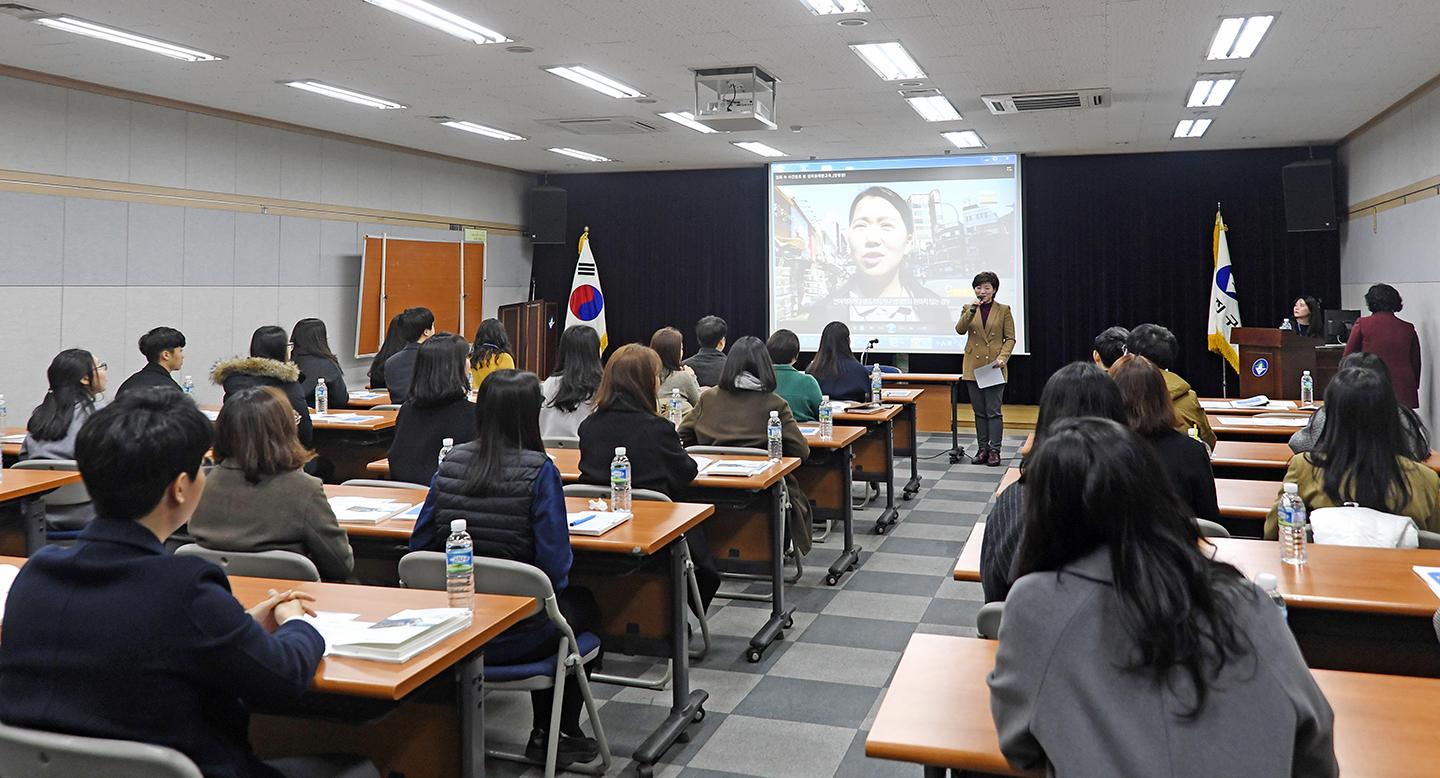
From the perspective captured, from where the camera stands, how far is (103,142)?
6.84 metres

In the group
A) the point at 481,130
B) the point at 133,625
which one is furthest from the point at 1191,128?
the point at 133,625

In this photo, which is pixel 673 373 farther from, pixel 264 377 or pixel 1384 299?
pixel 1384 299

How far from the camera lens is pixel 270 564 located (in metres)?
2.60

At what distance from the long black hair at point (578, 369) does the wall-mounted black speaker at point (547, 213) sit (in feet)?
23.3

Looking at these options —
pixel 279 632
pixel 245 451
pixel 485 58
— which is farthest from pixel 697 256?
pixel 279 632

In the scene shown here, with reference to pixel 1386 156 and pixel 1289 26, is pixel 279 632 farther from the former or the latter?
pixel 1386 156

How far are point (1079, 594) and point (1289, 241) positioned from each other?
399 inches

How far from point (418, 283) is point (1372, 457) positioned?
8.60 m

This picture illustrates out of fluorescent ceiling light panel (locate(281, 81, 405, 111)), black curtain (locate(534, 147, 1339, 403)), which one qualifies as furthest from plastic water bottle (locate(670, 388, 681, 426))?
black curtain (locate(534, 147, 1339, 403))

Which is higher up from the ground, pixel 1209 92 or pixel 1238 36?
pixel 1209 92

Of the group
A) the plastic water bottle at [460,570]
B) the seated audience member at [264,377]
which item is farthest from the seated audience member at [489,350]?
the plastic water bottle at [460,570]

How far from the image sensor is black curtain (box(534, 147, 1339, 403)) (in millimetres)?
9938

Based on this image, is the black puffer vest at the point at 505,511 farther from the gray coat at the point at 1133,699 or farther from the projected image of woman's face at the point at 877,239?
the projected image of woman's face at the point at 877,239

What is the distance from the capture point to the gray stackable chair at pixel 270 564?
2578mm
